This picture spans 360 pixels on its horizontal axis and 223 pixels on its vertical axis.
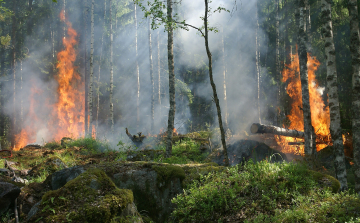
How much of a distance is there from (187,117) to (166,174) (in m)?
25.1

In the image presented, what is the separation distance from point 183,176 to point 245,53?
1056 inches

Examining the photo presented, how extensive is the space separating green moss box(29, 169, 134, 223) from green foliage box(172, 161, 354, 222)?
4.59 feet

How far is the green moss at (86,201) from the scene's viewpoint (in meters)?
2.84

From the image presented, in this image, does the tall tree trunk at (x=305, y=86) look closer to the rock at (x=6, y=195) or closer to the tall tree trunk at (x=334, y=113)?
the tall tree trunk at (x=334, y=113)

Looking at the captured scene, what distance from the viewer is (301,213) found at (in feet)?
10.8

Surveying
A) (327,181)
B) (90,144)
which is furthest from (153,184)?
(90,144)

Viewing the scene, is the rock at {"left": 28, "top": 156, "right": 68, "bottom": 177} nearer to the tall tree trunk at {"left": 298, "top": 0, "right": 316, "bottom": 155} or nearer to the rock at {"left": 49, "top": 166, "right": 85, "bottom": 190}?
the rock at {"left": 49, "top": 166, "right": 85, "bottom": 190}

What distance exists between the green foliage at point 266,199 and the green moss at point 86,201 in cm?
140

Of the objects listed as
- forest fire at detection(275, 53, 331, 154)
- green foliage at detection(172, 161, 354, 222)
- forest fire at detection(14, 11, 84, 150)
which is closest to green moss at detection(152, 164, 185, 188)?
green foliage at detection(172, 161, 354, 222)

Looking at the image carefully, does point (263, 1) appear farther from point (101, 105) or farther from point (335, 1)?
point (101, 105)

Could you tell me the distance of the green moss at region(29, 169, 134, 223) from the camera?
2838mm

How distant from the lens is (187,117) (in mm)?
30297

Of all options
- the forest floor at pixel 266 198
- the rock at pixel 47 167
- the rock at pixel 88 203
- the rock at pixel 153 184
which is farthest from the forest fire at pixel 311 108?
the rock at pixel 88 203

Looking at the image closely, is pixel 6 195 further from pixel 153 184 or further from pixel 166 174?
pixel 166 174
